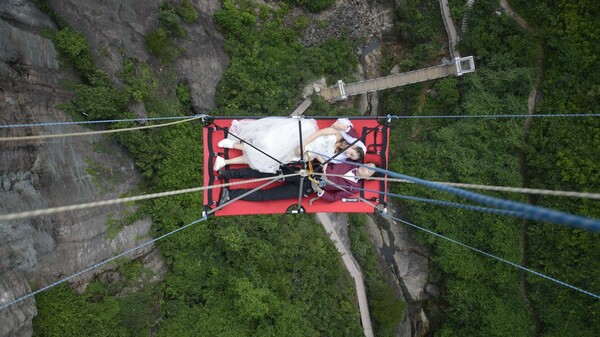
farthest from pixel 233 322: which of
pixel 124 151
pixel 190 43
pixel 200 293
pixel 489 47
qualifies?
pixel 489 47

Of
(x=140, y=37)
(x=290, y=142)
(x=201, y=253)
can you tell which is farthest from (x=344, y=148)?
(x=140, y=37)

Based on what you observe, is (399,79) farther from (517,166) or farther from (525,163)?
(525,163)

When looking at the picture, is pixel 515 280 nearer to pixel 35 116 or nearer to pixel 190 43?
pixel 190 43

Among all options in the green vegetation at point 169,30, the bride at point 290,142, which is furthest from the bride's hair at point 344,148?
the green vegetation at point 169,30

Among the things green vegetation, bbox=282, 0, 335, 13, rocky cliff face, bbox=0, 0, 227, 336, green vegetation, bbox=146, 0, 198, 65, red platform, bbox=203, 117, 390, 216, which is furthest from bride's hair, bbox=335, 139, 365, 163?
green vegetation, bbox=282, 0, 335, 13

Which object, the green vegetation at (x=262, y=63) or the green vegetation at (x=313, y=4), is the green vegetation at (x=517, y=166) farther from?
the green vegetation at (x=313, y=4)

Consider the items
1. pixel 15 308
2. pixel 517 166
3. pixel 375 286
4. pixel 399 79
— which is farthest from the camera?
pixel 399 79
